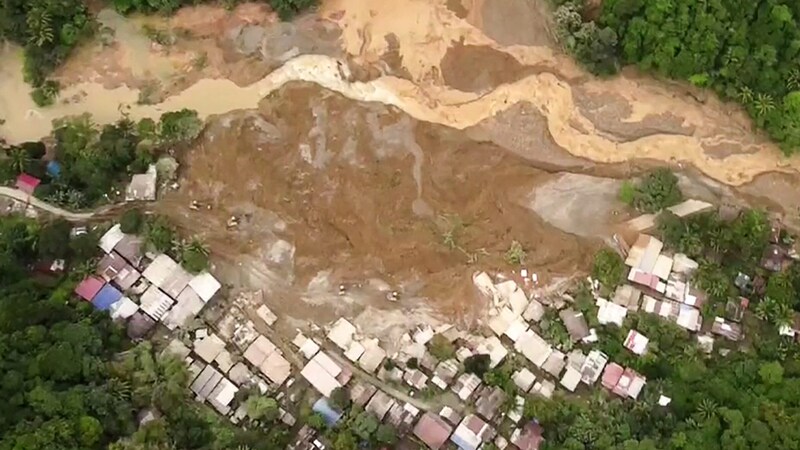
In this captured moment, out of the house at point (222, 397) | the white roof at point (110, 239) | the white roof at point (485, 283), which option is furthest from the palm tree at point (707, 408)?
the white roof at point (110, 239)

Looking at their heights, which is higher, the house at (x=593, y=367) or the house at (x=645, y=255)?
the house at (x=645, y=255)

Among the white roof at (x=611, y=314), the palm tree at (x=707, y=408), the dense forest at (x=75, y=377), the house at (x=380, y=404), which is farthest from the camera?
the white roof at (x=611, y=314)

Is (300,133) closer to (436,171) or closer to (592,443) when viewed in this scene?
(436,171)

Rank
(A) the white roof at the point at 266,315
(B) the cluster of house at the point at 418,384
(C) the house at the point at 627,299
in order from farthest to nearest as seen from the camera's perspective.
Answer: (C) the house at the point at 627,299 < (A) the white roof at the point at 266,315 < (B) the cluster of house at the point at 418,384

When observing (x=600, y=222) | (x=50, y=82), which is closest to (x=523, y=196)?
(x=600, y=222)

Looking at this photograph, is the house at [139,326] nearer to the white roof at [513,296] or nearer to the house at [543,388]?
the white roof at [513,296]

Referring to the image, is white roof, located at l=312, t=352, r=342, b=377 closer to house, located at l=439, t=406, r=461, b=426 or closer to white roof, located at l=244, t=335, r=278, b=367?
white roof, located at l=244, t=335, r=278, b=367

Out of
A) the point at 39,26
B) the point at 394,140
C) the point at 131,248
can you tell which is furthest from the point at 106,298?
the point at 394,140
